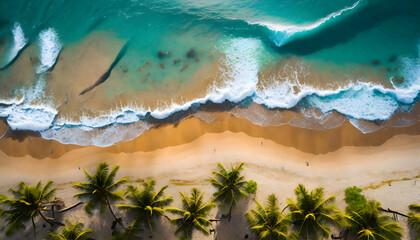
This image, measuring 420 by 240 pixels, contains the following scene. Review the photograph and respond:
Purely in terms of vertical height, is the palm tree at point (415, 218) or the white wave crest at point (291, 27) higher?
the white wave crest at point (291, 27)

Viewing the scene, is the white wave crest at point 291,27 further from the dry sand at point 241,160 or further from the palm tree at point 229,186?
the palm tree at point 229,186

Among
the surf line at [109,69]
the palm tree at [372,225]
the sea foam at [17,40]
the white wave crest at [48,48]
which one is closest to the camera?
the palm tree at [372,225]

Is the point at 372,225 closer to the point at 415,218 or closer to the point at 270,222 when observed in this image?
the point at 415,218

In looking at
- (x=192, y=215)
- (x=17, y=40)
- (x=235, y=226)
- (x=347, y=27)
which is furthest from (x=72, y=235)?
(x=347, y=27)

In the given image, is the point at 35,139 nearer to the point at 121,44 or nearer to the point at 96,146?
the point at 96,146

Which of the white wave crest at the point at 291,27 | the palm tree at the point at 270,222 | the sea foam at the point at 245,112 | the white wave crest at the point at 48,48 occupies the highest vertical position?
the white wave crest at the point at 48,48

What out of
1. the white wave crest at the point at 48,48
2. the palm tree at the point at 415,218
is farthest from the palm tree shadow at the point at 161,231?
the palm tree at the point at 415,218

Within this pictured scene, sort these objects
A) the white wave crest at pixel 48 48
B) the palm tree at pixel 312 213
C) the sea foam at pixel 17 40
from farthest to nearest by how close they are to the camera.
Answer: the sea foam at pixel 17 40
the white wave crest at pixel 48 48
the palm tree at pixel 312 213

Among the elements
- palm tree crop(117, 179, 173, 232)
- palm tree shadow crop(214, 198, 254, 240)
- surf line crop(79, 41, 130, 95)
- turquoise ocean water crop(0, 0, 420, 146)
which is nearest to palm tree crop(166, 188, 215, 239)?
palm tree crop(117, 179, 173, 232)
